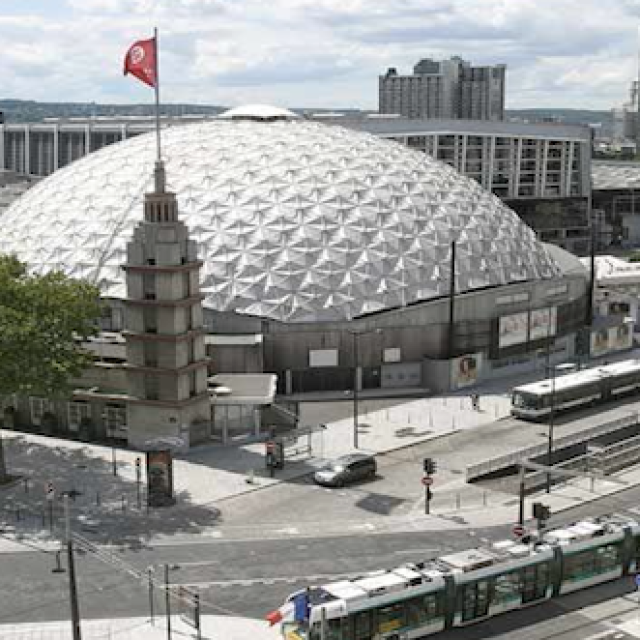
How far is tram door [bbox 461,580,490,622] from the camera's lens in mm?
41875

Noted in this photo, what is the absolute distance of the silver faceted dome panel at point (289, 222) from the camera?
83.6 metres

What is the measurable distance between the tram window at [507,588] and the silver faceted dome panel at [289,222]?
41.2 m

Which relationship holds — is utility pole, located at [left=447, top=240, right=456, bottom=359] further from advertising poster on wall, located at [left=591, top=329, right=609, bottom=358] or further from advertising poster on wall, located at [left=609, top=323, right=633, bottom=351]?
advertising poster on wall, located at [left=609, top=323, right=633, bottom=351]

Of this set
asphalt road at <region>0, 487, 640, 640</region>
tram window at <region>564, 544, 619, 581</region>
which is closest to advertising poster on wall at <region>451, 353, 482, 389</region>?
asphalt road at <region>0, 487, 640, 640</region>

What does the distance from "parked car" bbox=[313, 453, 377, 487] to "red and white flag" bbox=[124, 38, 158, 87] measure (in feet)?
86.7

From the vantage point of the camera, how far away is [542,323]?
9362cm

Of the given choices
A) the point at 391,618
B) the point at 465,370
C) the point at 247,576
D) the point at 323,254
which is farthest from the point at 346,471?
the point at 323,254

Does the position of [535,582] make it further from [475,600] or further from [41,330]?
[41,330]

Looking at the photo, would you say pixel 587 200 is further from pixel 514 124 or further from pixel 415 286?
pixel 415 286

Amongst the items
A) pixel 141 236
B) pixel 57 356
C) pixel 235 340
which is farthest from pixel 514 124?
pixel 57 356

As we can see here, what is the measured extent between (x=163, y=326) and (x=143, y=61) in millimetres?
17037

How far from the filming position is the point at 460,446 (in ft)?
229

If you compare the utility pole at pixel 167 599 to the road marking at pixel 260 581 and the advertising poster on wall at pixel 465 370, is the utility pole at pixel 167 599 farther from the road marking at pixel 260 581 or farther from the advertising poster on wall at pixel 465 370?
the advertising poster on wall at pixel 465 370

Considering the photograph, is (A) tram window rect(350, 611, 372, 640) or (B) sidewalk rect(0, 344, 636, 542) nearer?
(A) tram window rect(350, 611, 372, 640)
